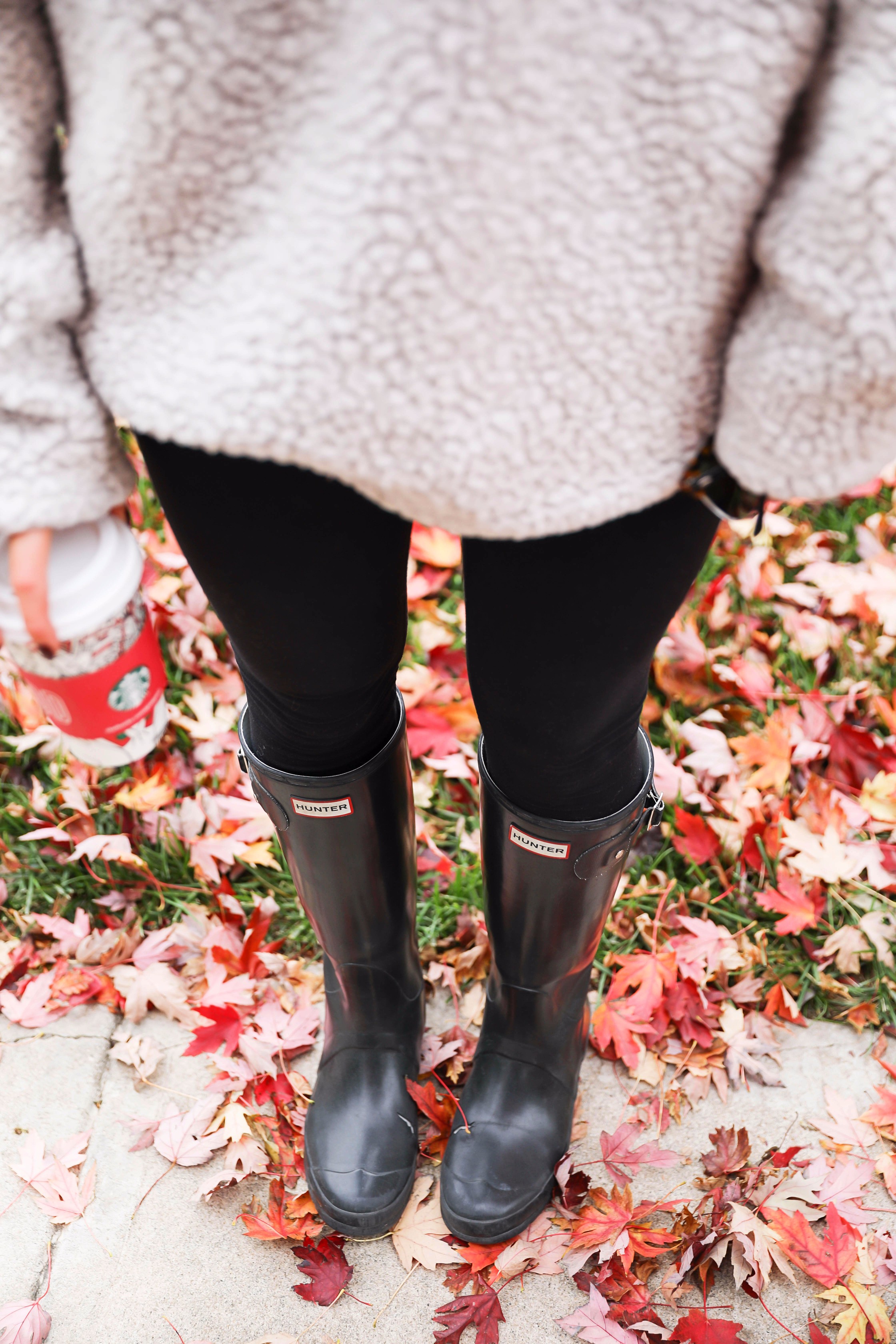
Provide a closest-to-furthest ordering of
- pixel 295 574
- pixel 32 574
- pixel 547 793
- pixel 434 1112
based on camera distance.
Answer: pixel 32 574, pixel 295 574, pixel 547 793, pixel 434 1112

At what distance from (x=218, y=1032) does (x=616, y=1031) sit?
65cm

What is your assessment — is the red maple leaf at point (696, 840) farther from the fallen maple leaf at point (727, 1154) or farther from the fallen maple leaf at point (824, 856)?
the fallen maple leaf at point (727, 1154)

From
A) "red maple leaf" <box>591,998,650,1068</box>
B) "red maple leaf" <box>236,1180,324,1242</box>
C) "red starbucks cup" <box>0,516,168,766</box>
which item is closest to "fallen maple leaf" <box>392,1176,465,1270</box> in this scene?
"red maple leaf" <box>236,1180,324,1242</box>

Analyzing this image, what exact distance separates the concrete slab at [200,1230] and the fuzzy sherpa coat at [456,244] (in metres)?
1.10

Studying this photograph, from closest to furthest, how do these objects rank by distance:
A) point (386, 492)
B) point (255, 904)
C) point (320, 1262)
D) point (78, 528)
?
point (386, 492), point (78, 528), point (320, 1262), point (255, 904)

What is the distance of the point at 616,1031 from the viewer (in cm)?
147

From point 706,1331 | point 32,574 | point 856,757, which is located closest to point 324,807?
point 32,574

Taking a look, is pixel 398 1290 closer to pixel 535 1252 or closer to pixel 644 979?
pixel 535 1252

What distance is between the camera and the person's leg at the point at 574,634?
2.62 ft

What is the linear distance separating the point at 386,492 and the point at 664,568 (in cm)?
29

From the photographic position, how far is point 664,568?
2.70ft

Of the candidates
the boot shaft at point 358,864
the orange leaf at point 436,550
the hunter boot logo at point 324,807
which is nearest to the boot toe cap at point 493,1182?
the boot shaft at point 358,864

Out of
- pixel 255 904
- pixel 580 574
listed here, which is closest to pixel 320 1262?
pixel 255 904

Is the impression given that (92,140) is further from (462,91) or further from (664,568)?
(664,568)
